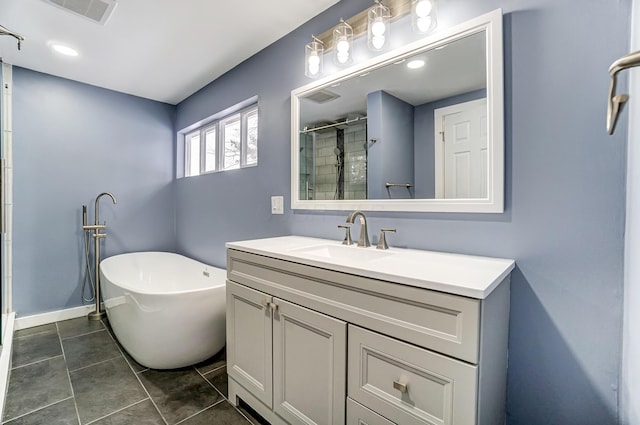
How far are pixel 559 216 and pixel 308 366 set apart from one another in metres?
1.11

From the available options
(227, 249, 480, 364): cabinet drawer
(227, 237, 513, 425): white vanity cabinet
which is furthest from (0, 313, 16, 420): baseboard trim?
(227, 249, 480, 364): cabinet drawer

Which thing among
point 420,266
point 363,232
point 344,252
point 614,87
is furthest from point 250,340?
point 614,87

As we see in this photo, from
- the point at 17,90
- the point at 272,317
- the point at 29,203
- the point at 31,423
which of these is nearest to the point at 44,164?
the point at 29,203

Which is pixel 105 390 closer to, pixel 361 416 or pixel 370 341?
pixel 361 416

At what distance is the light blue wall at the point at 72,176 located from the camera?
8.51ft

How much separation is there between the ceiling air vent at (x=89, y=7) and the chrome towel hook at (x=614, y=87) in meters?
2.31

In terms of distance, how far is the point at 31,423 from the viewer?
1.44 m

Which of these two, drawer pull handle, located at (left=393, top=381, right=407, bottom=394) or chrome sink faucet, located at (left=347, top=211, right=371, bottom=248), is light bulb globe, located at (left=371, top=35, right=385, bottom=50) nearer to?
chrome sink faucet, located at (left=347, top=211, right=371, bottom=248)

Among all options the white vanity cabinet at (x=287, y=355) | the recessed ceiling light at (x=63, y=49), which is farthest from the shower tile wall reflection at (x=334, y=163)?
the recessed ceiling light at (x=63, y=49)

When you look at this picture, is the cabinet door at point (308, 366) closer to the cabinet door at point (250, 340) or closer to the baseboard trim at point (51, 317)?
the cabinet door at point (250, 340)

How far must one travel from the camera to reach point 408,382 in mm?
887

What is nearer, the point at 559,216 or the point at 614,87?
the point at 614,87

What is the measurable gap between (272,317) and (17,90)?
312cm

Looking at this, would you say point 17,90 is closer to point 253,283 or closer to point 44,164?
point 44,164
